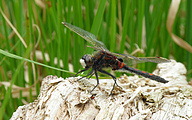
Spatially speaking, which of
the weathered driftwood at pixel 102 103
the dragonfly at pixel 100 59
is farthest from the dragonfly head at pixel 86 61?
the weathered driftwood at pixel 102 103

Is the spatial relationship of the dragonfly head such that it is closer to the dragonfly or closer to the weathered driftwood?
the dragonfly

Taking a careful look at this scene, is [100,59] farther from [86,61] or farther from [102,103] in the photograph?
[102,103]

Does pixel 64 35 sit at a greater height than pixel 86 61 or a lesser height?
greater

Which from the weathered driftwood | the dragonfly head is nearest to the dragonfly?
the dragonfly head

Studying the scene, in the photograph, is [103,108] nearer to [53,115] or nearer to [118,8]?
[53,115]

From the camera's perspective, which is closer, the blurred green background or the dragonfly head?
the dragonfly head

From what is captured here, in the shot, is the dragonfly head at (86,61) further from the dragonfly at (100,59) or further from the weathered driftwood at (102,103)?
the weathered driftwood at (102,103)

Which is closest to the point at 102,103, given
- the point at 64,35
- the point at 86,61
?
the point at 86,61
